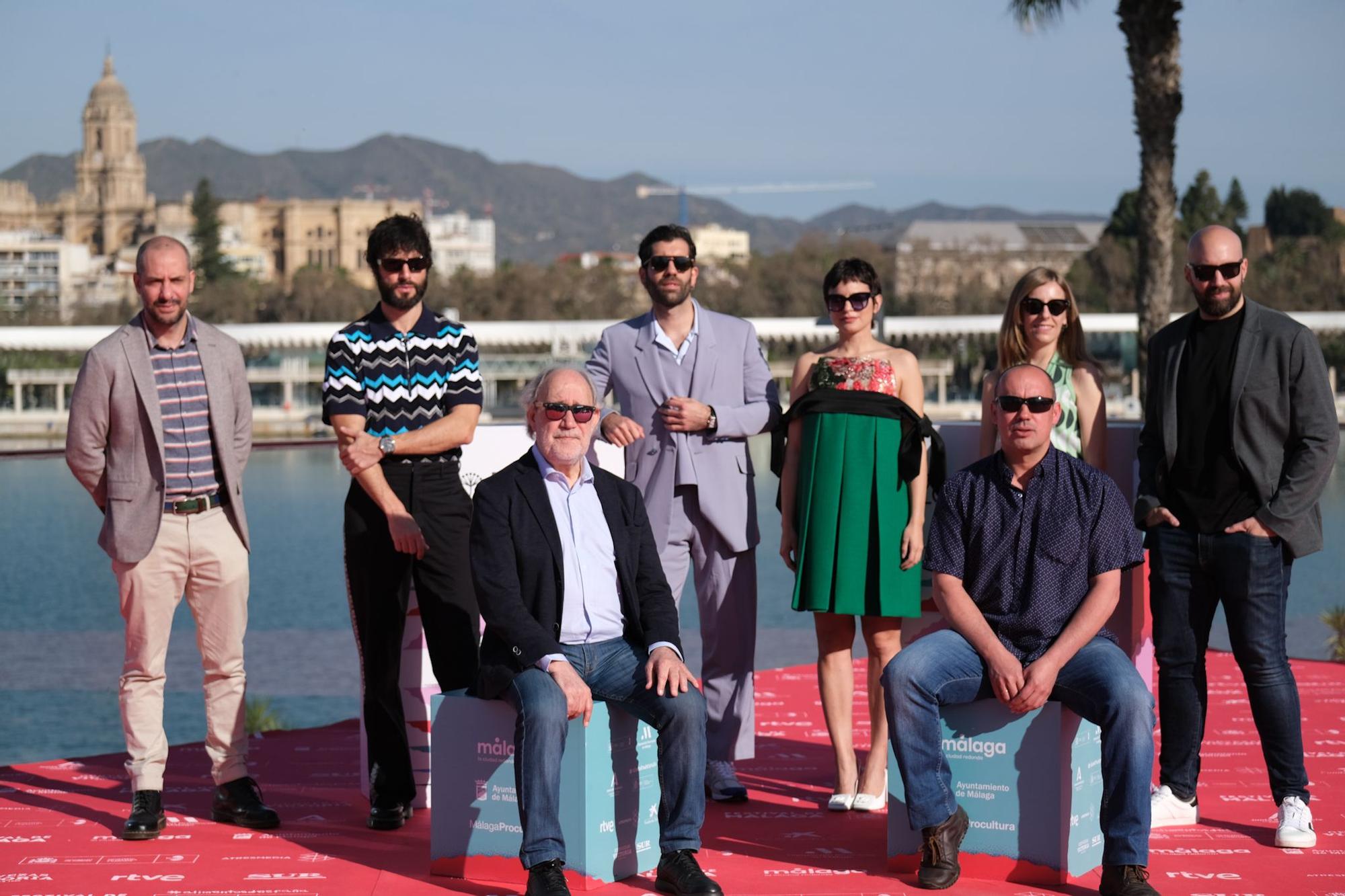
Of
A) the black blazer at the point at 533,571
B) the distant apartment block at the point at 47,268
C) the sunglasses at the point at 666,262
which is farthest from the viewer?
the distant apartment block at the point at 47,268

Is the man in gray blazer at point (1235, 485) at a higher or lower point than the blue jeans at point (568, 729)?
higher

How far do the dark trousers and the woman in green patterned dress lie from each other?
139 centimetres

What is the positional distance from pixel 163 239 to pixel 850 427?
1755 mm

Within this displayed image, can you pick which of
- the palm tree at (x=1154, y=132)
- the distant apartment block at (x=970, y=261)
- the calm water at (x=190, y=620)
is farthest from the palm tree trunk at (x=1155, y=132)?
the distant apartment block at (x=970, y=261)

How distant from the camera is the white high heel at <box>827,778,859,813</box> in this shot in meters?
4.10

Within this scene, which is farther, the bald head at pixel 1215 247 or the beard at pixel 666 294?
the beard at pixel 666 294

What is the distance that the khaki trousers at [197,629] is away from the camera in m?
3.90

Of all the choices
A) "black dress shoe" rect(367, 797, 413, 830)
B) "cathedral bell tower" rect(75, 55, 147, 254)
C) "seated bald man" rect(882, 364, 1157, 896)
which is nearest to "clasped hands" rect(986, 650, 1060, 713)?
"seated bald man" rect(882, 364, 1157, 896)

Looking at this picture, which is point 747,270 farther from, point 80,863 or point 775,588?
point 80,863

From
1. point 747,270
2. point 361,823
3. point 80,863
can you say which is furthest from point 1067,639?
point 747,270

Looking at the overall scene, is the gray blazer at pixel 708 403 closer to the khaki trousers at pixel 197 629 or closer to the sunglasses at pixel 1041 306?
the sunglasses at pixel 1041 306

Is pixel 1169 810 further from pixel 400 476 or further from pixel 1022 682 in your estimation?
pixel 400 476

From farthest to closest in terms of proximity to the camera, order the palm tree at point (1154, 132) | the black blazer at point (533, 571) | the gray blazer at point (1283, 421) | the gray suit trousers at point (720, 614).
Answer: the palm tree at point (1154, 132) → the gray suit trousers at point (720, 614) → the gray blazer at point (1283, 421) → the black blazer at point (533, 571)

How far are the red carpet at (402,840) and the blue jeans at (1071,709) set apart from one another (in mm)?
191
